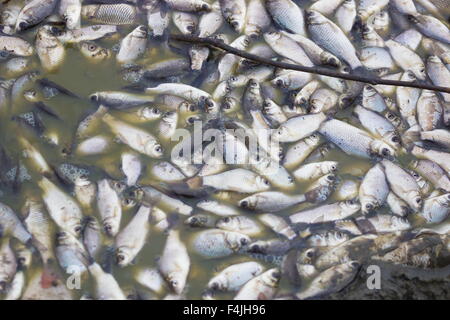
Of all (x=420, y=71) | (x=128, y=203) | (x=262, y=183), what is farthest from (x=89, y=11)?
(x=420, y=71)

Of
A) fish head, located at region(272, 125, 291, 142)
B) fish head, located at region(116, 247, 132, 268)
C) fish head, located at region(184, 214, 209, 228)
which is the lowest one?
fish head, located at region(116, 247, 132, 268)

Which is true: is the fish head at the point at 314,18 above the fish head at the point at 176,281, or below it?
above

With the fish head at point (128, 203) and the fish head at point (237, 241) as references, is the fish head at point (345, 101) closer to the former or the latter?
the fish head at point (237, 241)

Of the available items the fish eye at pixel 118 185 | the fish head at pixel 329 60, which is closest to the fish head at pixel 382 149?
the fish head at pixel 329 60

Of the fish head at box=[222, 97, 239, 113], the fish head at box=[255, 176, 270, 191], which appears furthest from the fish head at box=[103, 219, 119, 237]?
the fish head at box=[222, 97, 239, 113]

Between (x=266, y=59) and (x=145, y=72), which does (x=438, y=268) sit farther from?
(x=145, y=72)

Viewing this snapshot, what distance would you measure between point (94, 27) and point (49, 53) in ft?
1.22

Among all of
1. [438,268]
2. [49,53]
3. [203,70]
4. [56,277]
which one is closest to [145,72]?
[203,70]

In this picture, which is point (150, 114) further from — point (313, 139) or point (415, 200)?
point (415, 200)

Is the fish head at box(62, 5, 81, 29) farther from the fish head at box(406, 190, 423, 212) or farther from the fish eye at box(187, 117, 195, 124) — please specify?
the fish head at box(406, 190, 423, 212)
